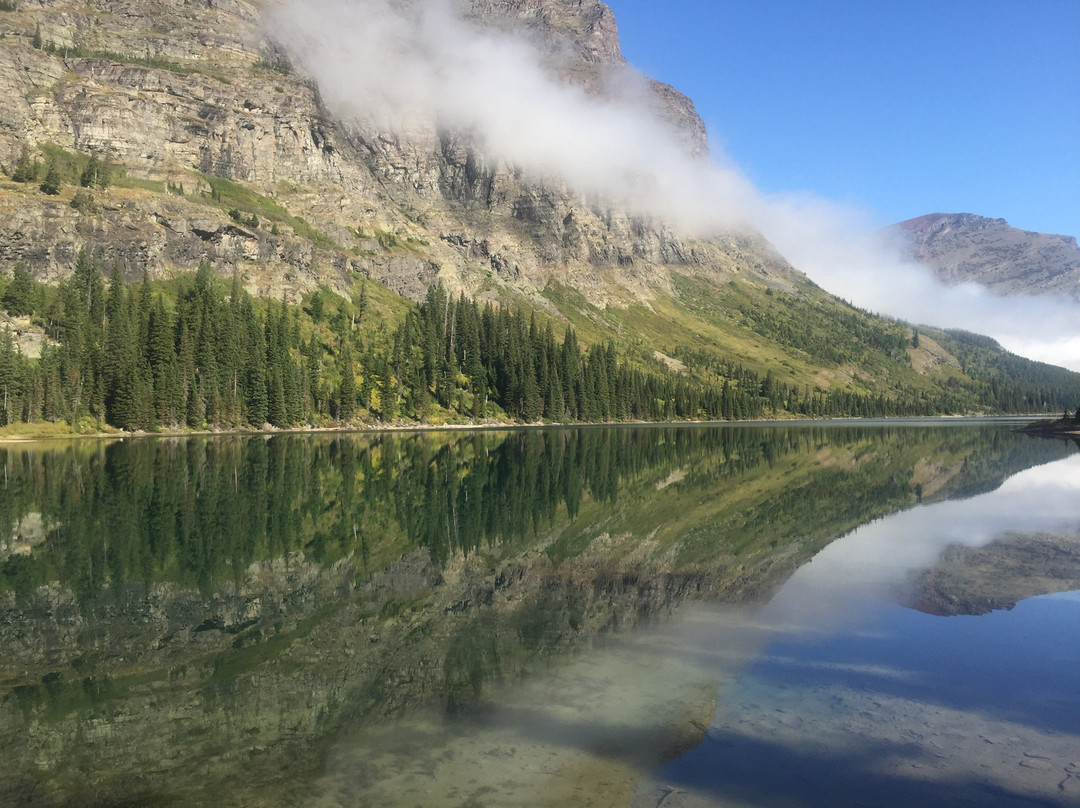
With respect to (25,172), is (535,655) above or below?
below

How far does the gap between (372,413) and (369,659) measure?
15764 centimetres

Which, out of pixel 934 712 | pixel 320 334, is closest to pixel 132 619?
pixel 934 712

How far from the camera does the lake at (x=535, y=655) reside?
11.3 meters

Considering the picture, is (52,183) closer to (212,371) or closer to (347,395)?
(212,371)

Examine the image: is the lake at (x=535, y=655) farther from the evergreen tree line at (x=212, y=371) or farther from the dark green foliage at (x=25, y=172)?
the dark green foliage at (x=25, y=172)

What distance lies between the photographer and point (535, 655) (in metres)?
16.9

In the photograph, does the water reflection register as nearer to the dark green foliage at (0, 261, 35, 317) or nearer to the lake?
the lake

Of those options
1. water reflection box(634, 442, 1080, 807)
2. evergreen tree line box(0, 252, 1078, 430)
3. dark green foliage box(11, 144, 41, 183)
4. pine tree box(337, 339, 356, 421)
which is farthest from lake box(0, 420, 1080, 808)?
dark green foliage box(11, 144, 41, 183)

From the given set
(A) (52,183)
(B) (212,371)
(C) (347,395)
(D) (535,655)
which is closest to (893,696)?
(D) (535,655)

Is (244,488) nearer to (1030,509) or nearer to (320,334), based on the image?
(1030,509)

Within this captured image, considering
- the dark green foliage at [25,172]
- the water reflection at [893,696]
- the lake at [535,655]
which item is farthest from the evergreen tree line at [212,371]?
the water reflection at [893,696]

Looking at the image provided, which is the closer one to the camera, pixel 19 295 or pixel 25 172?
pixel 19 295

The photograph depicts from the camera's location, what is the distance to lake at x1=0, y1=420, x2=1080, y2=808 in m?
11.3

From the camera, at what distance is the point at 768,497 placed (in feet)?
145
